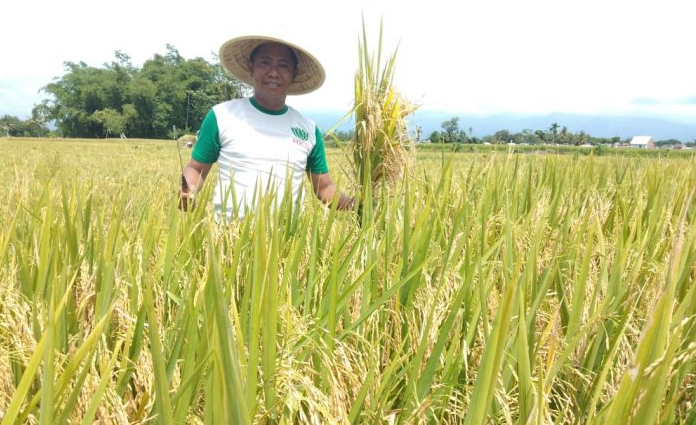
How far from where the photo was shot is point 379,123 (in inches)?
53.9

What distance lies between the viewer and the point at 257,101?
2.34 metres

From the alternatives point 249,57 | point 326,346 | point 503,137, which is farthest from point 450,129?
point 326,346

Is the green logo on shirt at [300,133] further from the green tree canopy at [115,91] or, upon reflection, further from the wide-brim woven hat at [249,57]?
the green tree canopy at [115,91]

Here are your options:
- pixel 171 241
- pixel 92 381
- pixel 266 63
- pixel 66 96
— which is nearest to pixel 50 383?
pixel 92 381

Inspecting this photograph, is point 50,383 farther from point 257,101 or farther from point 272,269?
point 257,101

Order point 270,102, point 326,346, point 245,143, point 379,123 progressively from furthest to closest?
1. point 270,102
2. point 245,143
3. point 379,123
4. point 326,346

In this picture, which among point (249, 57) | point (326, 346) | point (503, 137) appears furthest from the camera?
point (503, 137)

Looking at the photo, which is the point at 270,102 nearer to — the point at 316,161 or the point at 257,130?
the point at 257,130

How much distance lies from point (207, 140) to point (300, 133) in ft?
1.51

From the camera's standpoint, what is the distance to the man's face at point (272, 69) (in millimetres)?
2244

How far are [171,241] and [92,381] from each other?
1.02 feet

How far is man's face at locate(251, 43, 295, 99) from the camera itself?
2.24 meters

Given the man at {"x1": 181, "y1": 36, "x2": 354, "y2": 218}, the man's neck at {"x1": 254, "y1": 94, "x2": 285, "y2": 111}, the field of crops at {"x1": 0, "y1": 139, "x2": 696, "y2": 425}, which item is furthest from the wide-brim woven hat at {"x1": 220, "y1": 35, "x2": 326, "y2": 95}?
the field of crops at {"x1": 0, "y1": 139, "x2": 696, "y2": 425}

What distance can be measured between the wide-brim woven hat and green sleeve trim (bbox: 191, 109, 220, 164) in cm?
36
